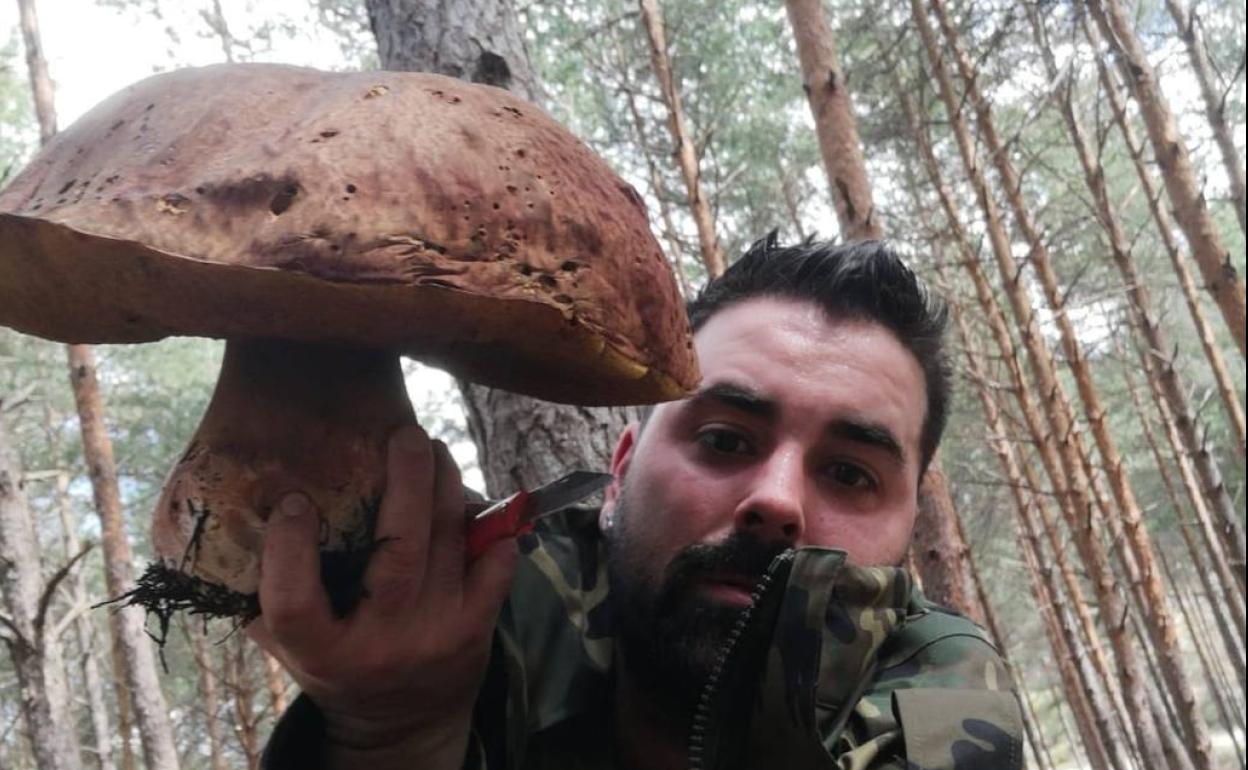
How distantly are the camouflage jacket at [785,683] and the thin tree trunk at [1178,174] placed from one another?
200 inches

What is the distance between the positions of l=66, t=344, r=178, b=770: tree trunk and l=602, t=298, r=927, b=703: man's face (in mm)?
6689

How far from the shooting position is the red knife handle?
1131 mm

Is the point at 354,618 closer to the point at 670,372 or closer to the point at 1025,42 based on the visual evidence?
the point at 670,372

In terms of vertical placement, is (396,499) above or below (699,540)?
above

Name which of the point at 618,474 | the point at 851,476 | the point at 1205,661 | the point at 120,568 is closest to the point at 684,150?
the point at 618,474

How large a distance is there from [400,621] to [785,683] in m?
0.52

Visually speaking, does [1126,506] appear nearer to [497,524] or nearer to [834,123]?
[834,123]

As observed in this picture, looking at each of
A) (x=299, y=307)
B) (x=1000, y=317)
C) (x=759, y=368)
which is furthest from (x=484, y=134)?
(x=1000, y=317)

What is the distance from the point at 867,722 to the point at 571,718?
1.64ft

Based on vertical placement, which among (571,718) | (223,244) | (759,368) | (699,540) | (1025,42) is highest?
(1025,42)

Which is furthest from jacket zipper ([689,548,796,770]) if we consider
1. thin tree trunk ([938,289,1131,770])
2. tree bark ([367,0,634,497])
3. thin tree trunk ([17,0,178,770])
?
thin tree trunk ([17,0,178,770])

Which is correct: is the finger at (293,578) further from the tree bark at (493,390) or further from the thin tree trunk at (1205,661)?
the thin tree trunk at (1205,661)

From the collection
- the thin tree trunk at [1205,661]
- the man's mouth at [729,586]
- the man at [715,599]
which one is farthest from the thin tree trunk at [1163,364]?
the thin tree trunk at [1205,661]

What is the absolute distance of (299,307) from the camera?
36.1 inches
